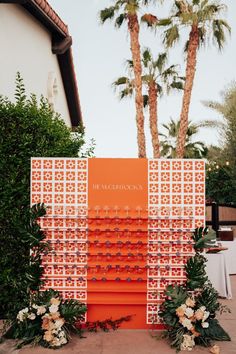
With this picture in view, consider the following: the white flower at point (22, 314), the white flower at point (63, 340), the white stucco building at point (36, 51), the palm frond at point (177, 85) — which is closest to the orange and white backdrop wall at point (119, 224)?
the white flower at point (22, 314)

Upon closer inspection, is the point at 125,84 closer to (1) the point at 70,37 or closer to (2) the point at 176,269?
(1) the point at 70,37

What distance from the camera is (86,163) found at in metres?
7.54

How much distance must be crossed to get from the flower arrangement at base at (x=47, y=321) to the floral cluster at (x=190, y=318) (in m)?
1.23

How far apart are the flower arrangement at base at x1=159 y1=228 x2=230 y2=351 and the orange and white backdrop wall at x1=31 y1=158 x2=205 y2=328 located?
0.80 feet

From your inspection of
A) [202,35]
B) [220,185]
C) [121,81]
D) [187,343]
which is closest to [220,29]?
[202,35]

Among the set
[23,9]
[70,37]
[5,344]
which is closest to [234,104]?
[70,37]

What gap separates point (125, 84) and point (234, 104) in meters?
4.88

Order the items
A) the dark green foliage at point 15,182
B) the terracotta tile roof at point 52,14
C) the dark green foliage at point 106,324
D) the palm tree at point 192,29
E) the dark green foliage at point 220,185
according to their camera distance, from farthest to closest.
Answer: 1. the dark green foliage at point 220,185
2. the palm tree at point 192,29
3. the terracotta tile roof at point 52,14
4. the dark green foliage at point 15,182
5. the dark green foliage at point 106,324

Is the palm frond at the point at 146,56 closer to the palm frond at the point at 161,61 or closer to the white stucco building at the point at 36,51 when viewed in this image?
the palm frond at the point at 161,61

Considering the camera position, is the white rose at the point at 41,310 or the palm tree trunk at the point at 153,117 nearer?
the white rose at the point at 41,310

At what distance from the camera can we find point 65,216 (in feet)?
24.6

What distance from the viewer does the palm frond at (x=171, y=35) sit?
70.7 ft

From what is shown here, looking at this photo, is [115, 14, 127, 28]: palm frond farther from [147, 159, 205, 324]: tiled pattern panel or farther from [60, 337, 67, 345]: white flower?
[60, 337, 67, 345]: white flower

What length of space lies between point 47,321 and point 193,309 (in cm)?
182
